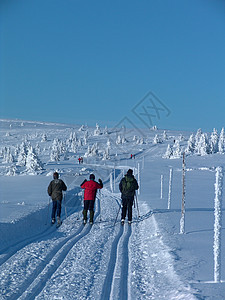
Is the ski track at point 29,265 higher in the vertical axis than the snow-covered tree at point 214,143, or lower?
lower

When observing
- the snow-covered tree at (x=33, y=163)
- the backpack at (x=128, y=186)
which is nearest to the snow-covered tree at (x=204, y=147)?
the snow-covered tree at (x=33, y=163)

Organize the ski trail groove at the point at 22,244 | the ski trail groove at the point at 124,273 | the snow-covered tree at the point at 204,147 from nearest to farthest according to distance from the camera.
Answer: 1. the ski trail groove at the point at 124,273
2. the ski trail groove at the point at 22,244
3. the snow-covered tree at the point at 204,147

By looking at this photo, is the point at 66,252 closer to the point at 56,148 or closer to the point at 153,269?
the point at 153,269

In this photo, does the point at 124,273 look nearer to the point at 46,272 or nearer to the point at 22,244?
the point at 46,272

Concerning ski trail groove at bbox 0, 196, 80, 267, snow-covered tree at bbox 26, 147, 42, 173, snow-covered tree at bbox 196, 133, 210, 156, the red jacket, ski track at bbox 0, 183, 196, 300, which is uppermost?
snow-covered tree at bbox 196, 133, 210, 156

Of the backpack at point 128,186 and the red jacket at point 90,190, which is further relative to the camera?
the red jacket at point 90,190

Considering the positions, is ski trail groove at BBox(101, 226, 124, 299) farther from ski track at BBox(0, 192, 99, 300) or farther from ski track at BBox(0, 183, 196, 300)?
ski track at BBox(0, 192, 99, 300)

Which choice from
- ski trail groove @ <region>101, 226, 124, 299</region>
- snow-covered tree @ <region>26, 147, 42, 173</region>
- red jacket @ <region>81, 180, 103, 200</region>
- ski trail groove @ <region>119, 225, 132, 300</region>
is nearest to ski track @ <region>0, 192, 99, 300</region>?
ski trail groove @ <region>101, 226, 124, 299</region>

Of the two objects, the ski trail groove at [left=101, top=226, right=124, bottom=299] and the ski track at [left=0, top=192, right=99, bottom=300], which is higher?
the ski trail groove at [left=101, top=226, right=124, bottom=299]

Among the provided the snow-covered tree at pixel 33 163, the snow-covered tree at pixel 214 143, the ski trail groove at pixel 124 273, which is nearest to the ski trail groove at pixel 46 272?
the ski trail groove at pixel 124 273

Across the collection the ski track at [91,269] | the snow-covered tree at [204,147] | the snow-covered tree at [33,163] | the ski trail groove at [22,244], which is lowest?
the ski trail groove at [22,244]

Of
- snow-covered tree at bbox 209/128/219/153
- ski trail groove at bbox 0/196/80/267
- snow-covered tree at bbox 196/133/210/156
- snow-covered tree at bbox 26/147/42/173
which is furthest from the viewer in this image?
snow-covered tree at bbox 209/128/219/153

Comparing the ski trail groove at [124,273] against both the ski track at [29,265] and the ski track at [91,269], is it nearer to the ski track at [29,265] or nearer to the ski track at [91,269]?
the ski track at [91,269]

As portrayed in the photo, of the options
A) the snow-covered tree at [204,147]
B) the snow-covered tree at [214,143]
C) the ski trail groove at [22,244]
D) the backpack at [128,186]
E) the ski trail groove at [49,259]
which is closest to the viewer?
the ski trail groove at [49,259]
